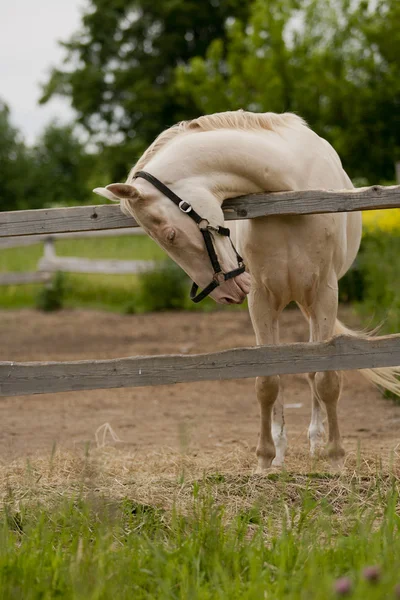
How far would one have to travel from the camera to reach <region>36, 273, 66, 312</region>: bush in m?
16.1

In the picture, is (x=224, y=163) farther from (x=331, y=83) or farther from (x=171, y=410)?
(x=331, y=83)

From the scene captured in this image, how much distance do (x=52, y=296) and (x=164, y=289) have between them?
2378 millimetres

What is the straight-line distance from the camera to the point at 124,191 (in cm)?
410

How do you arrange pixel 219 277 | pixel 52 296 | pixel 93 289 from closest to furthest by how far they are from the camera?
pixel 219 277 < pixel 52 296 < pixel 93 289

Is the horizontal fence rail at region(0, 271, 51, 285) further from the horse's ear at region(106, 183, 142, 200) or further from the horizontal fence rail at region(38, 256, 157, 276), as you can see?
the horse's ear at region(106, 183, 142, 200)

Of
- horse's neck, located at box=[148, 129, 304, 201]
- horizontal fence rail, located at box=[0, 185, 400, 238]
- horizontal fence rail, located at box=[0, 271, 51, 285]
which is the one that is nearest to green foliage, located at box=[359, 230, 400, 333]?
horse's neck, located at box=[148, 129, 304, 201]

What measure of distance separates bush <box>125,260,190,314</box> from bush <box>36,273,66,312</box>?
5.61 ft

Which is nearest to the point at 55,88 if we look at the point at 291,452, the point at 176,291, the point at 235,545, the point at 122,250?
the point at 122,250

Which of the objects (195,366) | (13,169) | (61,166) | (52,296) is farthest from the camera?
(61,166)

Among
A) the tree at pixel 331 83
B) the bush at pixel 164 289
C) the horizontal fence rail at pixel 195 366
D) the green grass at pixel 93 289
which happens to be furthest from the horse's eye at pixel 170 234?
the tree at pixel 331 83

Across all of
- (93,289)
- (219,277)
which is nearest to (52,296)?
(93,289)

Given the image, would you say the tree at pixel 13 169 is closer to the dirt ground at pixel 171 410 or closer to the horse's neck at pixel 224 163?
the dirt ground at pixel 171 410

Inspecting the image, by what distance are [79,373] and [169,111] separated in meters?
31.2

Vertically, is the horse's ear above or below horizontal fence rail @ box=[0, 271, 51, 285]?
above
